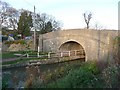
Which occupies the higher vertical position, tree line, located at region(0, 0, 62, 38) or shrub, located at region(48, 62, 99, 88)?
tree line, located at region(0, 0, 62, 38)

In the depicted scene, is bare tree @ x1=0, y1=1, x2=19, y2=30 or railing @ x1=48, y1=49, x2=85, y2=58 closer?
railing @ x1=48, y1=49, x2=85, y2=58

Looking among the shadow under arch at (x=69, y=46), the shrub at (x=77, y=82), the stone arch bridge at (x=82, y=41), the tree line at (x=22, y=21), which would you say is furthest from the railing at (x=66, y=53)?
the shrub at (x=77, y=82)

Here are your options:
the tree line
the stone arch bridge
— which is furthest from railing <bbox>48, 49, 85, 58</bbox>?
the tree line

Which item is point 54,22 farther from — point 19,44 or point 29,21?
point 19,44

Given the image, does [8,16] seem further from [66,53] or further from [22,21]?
[66,53]

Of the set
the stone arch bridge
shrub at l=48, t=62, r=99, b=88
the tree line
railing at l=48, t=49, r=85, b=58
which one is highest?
the tree line

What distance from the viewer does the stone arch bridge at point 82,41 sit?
2726 cm

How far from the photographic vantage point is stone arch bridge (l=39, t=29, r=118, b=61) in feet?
89.4

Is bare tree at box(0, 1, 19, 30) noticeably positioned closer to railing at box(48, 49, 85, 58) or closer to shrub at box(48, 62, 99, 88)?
railing at box(48, 49, 85, 58)

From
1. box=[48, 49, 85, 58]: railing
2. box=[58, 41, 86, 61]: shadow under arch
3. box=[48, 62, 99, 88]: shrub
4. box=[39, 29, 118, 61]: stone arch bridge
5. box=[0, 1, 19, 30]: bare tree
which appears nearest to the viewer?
box=[48, 62, 99, 88]: shrub

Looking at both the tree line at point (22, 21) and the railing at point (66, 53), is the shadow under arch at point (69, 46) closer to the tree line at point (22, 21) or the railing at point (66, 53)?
the railing at point (66, 53)

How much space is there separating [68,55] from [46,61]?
575 cm

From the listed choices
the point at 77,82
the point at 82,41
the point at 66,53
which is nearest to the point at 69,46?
the point at 82,41

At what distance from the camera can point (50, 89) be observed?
20.9 feet
